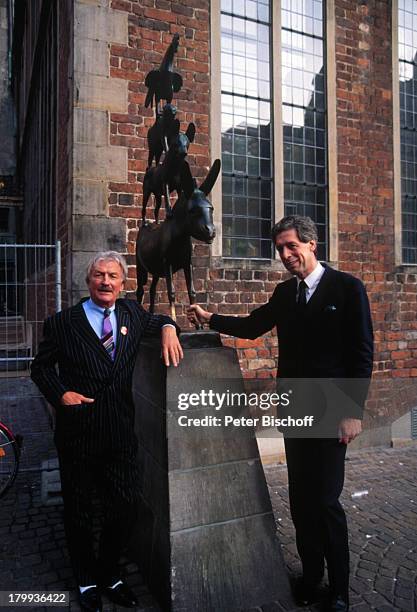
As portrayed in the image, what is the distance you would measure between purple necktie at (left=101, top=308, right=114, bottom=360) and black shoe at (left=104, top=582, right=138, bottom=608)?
142cm

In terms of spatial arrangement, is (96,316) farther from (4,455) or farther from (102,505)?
(4,455)

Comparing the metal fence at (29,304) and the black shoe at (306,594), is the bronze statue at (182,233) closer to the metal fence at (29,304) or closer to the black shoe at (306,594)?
the metal fence at (29,304)

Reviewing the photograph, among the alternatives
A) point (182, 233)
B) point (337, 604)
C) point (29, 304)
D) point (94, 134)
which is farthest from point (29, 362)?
point (29, 304)

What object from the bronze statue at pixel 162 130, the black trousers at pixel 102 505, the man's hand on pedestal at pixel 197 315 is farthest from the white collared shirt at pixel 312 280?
the bronze statue at pixel 162 130

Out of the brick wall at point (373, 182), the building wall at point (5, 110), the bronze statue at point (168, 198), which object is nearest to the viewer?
the bronze statue at point (168, 198)

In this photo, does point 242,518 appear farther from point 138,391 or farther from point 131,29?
point 131,29

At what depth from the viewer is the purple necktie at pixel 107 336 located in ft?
8.86

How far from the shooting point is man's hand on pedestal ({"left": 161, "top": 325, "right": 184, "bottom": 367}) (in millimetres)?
2893

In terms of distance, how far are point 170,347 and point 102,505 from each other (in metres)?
0.99

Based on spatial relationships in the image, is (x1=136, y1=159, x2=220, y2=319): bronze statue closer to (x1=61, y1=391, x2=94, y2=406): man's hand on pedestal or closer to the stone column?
(x1=61, y1=391, x2=94, y2=406): man's hand on pedestal

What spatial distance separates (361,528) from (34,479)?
10.8ft

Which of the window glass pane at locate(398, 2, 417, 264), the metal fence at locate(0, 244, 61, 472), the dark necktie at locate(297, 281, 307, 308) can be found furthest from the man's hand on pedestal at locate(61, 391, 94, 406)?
the window glass pane at locate(398, 2, 417, 264)

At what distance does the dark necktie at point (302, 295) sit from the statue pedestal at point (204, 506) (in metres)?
0.63

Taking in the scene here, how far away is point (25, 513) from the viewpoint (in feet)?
14.0
